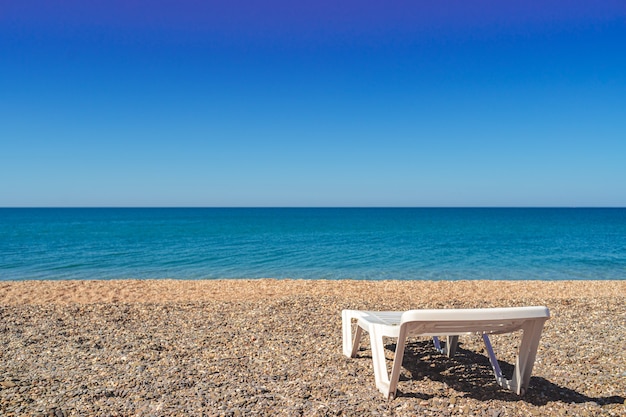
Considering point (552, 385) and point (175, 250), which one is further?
point (175, 250)

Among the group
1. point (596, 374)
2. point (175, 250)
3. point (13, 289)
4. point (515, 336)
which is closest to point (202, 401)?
point (596, 374)

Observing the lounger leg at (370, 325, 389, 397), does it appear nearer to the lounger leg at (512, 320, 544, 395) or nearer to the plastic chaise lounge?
the plastic chaise lounge

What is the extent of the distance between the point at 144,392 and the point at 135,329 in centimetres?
258

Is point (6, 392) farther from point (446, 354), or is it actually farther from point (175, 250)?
point (175, 250)

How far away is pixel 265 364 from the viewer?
495cm

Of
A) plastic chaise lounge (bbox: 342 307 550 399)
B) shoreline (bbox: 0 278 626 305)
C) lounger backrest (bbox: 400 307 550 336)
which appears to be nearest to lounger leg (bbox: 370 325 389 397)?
plastic chaise lounge (bbox: 342 307 550 399)

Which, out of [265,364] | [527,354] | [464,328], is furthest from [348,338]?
[527,354]

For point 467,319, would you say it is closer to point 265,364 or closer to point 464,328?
point 464,328

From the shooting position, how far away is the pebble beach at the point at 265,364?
3.85 metres

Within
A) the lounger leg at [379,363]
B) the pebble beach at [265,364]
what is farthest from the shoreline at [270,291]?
the lounger leg at [379,363]

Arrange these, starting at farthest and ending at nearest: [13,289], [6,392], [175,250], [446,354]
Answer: [175,250] < [13,289] < [446,354] < [6,392]

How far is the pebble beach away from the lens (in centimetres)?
385

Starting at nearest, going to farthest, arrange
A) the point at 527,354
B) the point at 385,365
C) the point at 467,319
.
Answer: the point at 467,319
the point at 527,354
the point at 385,365

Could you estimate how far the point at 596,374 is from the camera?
465 cm
